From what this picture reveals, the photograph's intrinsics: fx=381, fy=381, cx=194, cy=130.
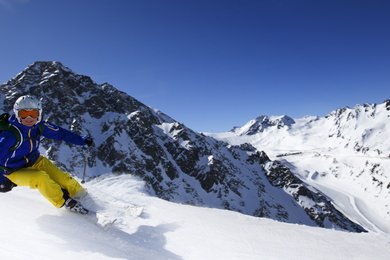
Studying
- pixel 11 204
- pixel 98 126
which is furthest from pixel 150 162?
pixel 11 204

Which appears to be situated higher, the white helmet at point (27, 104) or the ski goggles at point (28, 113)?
the white helmet at point (27, 104)

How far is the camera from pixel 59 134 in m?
8.84

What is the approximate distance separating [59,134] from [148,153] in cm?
14529

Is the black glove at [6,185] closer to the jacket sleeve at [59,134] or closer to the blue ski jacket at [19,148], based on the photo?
the blue ski jacket at [19,148]

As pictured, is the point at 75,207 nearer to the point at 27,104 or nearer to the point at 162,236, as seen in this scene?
the point at 162,236

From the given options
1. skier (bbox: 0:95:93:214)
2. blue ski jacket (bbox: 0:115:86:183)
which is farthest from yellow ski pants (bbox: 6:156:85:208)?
blue ski jacket (bbox: 0:115:86:183)

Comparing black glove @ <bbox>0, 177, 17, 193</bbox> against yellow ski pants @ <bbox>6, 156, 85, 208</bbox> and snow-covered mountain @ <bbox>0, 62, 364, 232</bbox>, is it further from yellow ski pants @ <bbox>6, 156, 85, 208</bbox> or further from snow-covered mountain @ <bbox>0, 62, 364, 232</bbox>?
snow-covered mountain @ <bbox>0, 62, 364, 232</bbox>

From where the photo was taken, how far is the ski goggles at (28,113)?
25.8ft

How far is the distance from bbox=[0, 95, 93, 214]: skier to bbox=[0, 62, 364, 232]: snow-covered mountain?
4588 inches

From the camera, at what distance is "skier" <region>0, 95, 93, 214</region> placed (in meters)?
→ 7.54

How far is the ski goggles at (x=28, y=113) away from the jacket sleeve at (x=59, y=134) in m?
0.58

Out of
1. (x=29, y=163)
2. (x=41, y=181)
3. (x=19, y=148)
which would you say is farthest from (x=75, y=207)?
(x=19, y=148)

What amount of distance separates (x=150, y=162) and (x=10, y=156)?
144 metres

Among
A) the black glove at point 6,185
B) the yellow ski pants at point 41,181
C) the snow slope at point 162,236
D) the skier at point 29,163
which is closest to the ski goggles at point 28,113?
the skier at point 29,163
